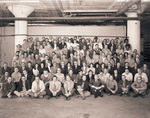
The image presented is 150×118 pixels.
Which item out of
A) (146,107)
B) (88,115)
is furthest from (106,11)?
(88,115)

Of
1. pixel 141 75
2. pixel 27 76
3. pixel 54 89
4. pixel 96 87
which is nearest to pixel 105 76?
pixel 96 87

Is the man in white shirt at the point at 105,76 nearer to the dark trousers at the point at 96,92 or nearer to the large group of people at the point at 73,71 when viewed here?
the large group of people at the point at 73,71

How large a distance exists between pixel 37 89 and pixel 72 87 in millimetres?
1334

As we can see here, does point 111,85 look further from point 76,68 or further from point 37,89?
point 37,89

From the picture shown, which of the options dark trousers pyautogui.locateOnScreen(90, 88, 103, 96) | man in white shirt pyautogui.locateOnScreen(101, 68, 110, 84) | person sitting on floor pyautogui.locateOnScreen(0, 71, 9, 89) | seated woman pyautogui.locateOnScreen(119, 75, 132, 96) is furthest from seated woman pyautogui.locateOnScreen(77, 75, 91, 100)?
person sitting on floor pyautogui.locateOnScreen(0, 71, 9, 89)

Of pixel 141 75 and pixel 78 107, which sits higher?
pixel 141 75

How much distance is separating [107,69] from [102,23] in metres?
6.52

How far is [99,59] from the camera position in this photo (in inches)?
351

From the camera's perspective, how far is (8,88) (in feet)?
23.0

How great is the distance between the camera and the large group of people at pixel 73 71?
7.04 metres

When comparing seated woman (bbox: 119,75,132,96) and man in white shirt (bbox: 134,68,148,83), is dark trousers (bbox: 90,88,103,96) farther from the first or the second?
man in white shirt (bbox: 134,68,148,83)

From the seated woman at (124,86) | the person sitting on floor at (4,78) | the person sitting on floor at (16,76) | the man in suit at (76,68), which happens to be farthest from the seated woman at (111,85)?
the person sitting on floor at (4,78)

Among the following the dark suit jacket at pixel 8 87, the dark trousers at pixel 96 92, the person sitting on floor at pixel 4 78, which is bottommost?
the dark trousers at pixel 96 92

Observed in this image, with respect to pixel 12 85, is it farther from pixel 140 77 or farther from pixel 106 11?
pixel 106 11
